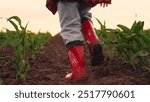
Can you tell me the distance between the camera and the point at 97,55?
456 centimetres

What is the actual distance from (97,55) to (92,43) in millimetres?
98

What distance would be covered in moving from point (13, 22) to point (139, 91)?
118 centimetres

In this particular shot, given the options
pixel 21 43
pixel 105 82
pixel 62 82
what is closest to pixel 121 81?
pixel 105 82

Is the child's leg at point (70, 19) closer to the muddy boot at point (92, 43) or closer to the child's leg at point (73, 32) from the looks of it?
the child's leg at point (73, 32)

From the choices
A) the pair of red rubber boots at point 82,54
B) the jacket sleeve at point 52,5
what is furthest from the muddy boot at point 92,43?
the jacket sleeve at point 52,5

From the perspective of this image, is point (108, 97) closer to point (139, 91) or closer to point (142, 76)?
point (139, 91)

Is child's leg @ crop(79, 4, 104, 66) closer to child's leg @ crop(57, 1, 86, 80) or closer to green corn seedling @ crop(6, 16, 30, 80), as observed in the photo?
child's leg @ crop(57, 1, 86, 80)

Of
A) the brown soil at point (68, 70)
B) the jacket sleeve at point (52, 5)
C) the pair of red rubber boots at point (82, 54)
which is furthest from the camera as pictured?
the jacket sleeve at point (52, 5)

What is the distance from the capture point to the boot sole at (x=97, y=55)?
4.51m

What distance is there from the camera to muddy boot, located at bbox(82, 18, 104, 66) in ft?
14.8

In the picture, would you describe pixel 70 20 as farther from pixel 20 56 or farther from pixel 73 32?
pixel 20 56

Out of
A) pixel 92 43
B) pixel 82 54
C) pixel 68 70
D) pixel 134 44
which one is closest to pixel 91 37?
pixel 92 43

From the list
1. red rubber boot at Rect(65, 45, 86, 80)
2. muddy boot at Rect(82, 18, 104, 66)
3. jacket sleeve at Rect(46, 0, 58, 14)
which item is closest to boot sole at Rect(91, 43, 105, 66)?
muddy boot at Rect(82, 18, 104, 66)

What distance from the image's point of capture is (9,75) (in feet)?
15.0
